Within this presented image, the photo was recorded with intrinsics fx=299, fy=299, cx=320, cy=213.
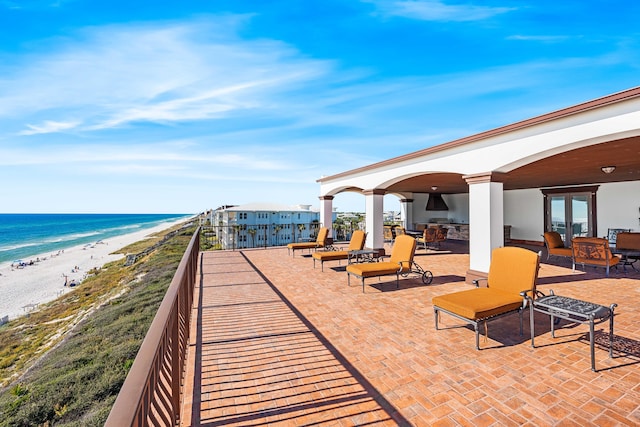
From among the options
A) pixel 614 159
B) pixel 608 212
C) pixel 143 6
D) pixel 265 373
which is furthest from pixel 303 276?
pixel 608 212

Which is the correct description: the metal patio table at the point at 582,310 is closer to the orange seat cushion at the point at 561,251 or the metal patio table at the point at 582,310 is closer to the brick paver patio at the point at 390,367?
the brick paver patio at the point at 390,367

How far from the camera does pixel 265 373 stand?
126 inches

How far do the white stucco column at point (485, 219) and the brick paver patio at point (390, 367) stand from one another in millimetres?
1579

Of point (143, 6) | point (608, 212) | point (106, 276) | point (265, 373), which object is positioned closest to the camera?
point (265, 373)

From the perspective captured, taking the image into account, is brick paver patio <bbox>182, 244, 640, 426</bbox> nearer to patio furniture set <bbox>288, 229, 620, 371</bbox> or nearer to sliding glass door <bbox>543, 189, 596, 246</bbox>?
patio furniture set <bbox>288, 229, 620, 371</bbox>

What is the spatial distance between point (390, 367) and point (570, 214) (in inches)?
556

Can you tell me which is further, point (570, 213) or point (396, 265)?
point (570, 213)

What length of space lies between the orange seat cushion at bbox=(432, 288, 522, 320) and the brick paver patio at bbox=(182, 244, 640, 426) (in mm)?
406

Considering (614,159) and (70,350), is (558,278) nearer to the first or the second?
(614,159)

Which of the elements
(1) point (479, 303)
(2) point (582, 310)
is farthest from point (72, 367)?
(2) point (582, 310)

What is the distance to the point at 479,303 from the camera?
3.99 m

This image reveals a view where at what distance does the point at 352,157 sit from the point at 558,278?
13799mm

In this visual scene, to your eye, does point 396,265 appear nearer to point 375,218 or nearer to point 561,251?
point 375,218

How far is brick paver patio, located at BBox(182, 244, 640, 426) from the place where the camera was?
2.55 metres
